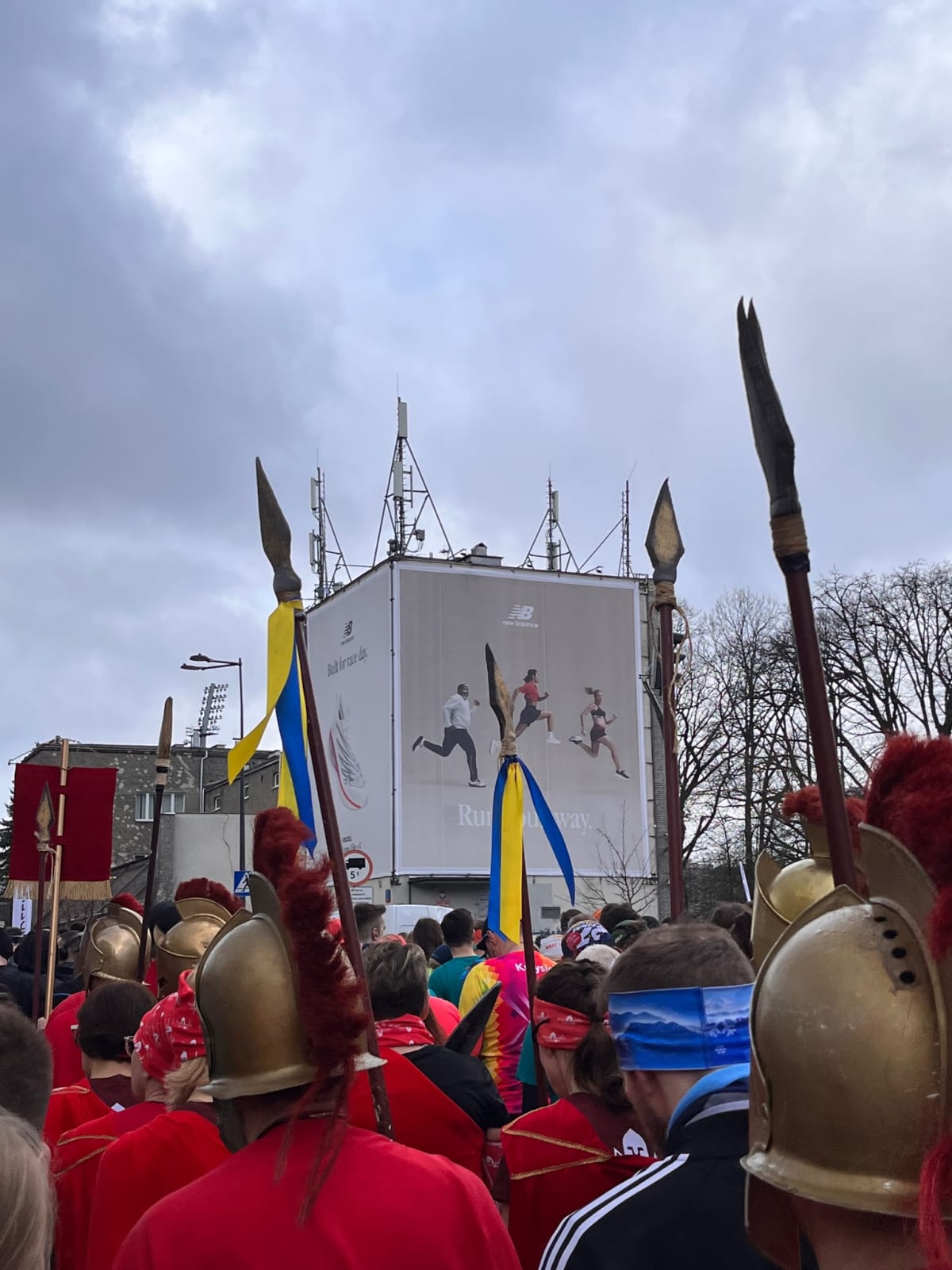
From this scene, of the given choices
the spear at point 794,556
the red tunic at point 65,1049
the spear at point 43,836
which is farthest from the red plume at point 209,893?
the spear at point 794,556

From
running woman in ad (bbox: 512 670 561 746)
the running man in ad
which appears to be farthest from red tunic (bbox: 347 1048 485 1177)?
running woman in ad (bbox: 512 670 561 746)

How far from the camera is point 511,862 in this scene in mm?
A: 5125

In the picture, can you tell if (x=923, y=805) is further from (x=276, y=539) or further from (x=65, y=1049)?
(x=65, y=1049)

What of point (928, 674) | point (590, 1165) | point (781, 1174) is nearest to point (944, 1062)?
point (781, 1174)

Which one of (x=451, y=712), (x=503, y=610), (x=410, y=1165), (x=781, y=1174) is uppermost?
(x=503, y=610)

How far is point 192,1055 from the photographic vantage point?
11.1 ft

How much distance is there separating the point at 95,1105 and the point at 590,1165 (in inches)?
71.7

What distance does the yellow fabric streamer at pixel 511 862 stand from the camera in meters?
5.10

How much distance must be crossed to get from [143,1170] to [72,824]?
5.24m

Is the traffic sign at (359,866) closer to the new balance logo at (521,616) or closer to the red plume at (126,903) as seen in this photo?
the red plume at (126,903)

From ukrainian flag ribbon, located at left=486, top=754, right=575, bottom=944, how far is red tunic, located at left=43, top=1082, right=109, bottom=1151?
156 centimetres

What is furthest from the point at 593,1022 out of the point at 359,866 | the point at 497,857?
the point at 359,866

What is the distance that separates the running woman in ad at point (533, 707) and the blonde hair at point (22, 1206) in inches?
1147

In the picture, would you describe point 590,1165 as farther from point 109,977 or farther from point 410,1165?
point 109,977
